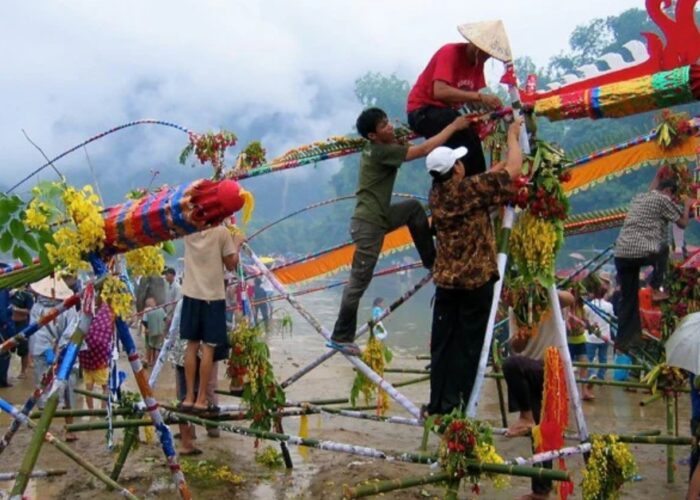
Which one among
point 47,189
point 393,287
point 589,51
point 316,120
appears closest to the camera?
point 47,189

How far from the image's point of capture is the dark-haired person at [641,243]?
19.8 feet

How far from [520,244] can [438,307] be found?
63 centimetres

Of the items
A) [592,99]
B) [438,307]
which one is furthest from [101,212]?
[592,99]

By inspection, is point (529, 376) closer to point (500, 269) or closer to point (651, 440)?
point (651, 440)

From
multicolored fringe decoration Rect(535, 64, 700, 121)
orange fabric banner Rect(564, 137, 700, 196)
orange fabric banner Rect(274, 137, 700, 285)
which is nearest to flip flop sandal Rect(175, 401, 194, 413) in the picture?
orange fabric banner Rect(274, 137, 700, 285)

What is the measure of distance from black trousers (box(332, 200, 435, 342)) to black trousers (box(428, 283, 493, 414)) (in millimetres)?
402

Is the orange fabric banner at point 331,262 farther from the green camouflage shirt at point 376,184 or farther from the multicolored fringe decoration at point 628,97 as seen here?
the multicolored fringe decoration at point 628,97

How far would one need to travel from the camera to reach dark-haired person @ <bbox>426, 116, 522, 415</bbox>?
4.66m

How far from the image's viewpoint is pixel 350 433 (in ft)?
25.6

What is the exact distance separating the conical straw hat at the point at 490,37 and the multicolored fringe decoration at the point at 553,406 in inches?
69.5

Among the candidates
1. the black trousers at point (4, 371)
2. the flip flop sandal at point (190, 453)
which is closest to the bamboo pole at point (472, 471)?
the flip flop sandal at point (190, 453)

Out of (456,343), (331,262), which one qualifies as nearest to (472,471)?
(456,343)

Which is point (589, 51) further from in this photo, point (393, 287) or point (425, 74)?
point (425, 74)

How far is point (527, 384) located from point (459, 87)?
2068 millimetres
